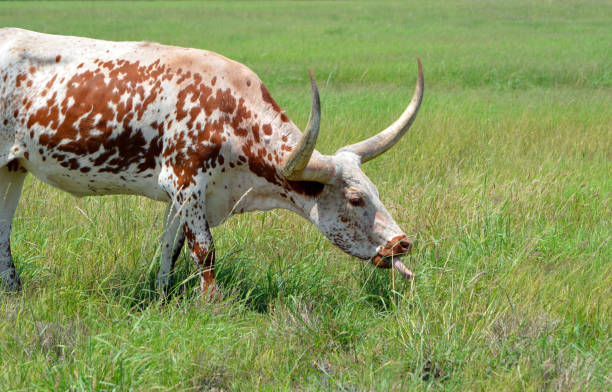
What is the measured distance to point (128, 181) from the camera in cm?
454

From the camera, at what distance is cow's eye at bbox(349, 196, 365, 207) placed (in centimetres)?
434

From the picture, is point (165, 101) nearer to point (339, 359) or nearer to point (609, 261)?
point (339, 359)

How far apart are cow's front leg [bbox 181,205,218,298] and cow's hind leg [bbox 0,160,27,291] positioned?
1.22 m

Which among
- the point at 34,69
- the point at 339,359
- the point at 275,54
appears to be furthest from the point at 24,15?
the point at 339,359

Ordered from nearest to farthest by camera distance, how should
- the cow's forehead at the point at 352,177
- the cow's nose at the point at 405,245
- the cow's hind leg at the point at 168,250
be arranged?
the cow's nose at the point at 405,245, the cow's forehead at the point at 352,177, the cow's hind leg at the point at 168,250

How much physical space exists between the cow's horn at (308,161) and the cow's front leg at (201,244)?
23.0 inches

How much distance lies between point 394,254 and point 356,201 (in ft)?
1.27

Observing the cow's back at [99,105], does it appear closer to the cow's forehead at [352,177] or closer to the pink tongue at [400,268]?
the cow's forehead at [352,177]

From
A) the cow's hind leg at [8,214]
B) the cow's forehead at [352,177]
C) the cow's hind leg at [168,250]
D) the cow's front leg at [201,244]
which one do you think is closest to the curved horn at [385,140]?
the cow's forehead at [352,177]

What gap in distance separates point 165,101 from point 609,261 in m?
3.04

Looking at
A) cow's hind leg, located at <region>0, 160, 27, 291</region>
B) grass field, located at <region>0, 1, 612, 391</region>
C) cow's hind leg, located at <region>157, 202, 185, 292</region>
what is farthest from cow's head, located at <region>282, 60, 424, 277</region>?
cow's hind leg, located at <region>0, 160, 27, 291</region>

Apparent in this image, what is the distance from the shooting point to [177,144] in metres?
4.32

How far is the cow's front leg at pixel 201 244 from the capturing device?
14.2 feet

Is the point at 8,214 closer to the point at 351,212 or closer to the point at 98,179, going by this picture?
the point at 98,179
